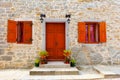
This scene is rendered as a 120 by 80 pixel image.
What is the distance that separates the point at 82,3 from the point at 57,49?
2.77 meters

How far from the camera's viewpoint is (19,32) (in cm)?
952

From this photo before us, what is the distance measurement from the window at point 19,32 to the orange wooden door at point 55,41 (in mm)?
992

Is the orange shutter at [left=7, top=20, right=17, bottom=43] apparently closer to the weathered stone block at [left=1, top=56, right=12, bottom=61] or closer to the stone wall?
the stone wall

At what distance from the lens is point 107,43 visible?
31.3ft

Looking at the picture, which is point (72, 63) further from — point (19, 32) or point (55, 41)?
point (19, 32)

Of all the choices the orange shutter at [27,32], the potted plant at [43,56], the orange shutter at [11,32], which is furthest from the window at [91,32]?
the orange shutter at [11,32]

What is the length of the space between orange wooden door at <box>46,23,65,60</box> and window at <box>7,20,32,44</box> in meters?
0.99

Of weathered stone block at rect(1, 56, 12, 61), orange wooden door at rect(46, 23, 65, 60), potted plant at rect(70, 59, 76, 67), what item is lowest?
potted plant at rect(70, 59, 76, 67)

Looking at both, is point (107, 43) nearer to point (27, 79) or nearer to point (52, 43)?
point (52, 43)

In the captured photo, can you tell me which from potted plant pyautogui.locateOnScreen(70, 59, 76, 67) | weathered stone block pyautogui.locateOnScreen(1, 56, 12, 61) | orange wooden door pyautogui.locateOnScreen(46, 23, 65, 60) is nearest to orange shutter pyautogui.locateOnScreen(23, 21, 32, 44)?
→ orange wooden door pyautogui.locateOnScreen(46, 23, 65, 60)

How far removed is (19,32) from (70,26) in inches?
106

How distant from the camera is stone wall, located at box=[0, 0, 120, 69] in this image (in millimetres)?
9273

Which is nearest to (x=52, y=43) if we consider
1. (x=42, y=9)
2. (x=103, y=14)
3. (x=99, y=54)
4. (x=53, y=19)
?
(x=53, y=19)

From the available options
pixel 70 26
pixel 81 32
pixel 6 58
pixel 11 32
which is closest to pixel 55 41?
pixel 70 26
